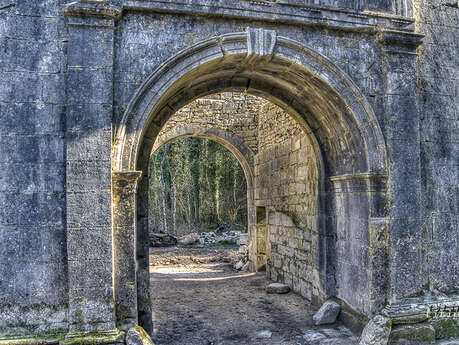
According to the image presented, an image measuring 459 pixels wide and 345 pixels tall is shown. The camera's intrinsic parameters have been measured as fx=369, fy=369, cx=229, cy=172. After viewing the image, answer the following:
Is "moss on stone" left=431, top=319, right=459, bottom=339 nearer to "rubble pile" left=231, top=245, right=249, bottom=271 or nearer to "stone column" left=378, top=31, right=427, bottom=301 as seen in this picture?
"stone column" left=378, top=31, right=427, bottom=301

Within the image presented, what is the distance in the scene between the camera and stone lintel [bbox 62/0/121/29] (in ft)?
12.0

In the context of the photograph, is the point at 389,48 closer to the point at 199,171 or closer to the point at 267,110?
the point at 267,110

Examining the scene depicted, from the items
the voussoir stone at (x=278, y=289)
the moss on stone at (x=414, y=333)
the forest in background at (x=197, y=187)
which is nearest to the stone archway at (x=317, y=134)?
the moss on stone at (x=414, y=333)

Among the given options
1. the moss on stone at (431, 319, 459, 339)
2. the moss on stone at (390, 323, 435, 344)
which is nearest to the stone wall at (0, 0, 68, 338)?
the moss on stone at (390, 323, 435, 344)

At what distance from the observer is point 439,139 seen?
4641mm

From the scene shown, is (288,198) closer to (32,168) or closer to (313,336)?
(313,336)

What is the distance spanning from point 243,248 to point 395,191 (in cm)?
765

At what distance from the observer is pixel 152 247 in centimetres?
1412

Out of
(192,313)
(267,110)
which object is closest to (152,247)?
(267,110)

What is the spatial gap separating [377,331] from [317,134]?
9.10 feet

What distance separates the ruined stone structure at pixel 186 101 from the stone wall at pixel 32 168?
0.01m

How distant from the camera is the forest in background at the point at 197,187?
63.2 feet

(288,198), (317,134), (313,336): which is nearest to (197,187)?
(288,198)

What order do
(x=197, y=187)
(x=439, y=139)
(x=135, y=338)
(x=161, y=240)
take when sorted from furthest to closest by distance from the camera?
(x=197, y=187), (x=161, y=240), (x=439, y=139), (x=135, y=338)
